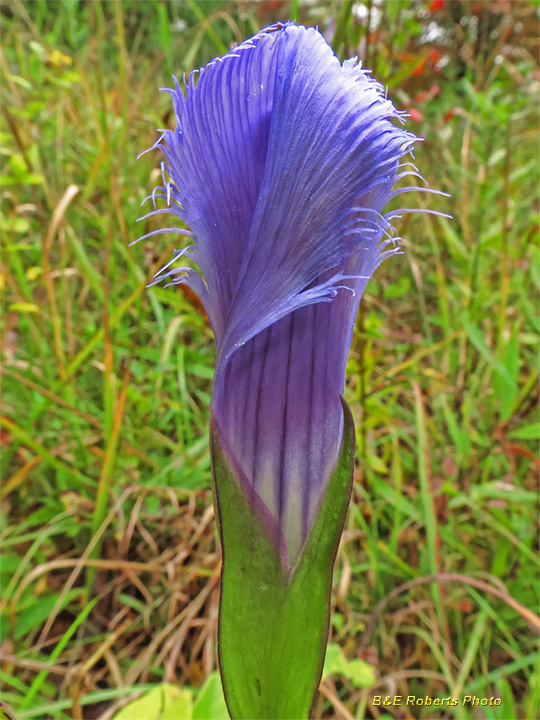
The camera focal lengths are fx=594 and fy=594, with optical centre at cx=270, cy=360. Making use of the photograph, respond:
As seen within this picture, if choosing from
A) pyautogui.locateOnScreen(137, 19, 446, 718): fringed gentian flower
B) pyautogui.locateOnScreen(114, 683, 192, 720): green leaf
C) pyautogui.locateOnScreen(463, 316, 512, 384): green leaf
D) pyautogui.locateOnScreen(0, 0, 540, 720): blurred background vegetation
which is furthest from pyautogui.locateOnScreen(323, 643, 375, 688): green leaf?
pyautogui.locateOnScreen(463, 316, 512, 384): green leaf

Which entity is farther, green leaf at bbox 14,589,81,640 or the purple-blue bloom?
green leaf at bbox 14,589,81,640

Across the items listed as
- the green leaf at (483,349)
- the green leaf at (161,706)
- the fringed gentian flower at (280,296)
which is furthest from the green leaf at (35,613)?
the green leaf at (483,349)

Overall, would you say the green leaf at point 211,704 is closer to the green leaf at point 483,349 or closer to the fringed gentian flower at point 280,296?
the fringed gentian flower at point 280,296

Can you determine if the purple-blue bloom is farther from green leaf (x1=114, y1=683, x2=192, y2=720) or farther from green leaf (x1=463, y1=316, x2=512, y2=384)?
green leaf (x1=463, y1=316, x2=512, y2=384)

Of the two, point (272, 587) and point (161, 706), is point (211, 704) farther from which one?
point (272, 587)

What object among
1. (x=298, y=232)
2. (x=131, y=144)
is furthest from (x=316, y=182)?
(x=131, y=144)

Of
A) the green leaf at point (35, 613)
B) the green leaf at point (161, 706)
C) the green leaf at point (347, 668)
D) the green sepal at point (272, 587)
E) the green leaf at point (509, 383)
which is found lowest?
the green leaf at point (35, 613)

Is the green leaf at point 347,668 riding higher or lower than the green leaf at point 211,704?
lower

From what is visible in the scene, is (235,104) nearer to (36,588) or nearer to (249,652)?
(249,652)
